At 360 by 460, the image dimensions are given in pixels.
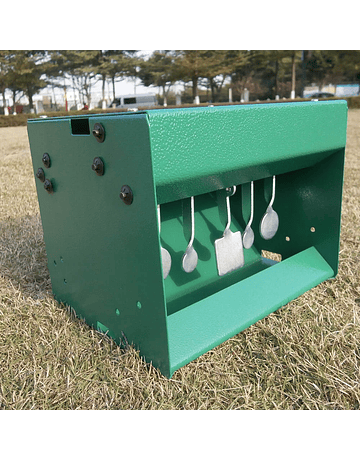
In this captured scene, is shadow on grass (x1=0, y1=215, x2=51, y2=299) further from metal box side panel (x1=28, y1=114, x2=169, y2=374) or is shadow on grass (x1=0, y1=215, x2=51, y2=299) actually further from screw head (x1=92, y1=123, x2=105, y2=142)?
screw head (x1=92, y1=123, x2=105, y2=142)

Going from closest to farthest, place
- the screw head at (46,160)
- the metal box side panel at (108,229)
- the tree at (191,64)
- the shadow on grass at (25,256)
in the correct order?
the metal box side panel at (108,229), the screw head at (46,160), the shadow on grass at (25,256), the tree at (191,64)

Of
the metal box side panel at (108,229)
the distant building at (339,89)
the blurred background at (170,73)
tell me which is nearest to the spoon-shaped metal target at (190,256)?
the metal box side panel at (108,229)

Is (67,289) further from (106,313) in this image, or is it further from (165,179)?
(165,179)

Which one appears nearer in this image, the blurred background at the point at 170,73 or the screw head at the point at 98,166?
the screw head at the point at 98,166

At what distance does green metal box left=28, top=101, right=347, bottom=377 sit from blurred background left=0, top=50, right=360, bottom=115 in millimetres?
18872

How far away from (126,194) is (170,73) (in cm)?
2485

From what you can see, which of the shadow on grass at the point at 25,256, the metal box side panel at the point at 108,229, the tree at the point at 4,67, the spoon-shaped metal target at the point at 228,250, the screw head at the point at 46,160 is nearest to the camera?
the metal box side panel at the point at 108,229

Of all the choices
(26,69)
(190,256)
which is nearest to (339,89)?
(26,69)

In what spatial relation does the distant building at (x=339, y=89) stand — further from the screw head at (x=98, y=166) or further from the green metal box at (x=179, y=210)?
the screw head at (x=98, y=166)

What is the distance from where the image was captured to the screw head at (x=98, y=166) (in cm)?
108

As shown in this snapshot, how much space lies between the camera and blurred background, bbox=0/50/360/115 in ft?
72.5

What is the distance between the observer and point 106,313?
128 centimetres

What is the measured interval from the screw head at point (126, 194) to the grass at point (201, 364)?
0.45m

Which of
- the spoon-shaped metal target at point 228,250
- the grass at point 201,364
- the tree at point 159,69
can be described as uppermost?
the tree at point 159,69
